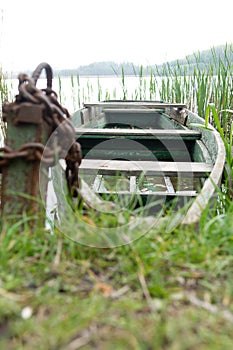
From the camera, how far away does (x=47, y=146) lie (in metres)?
1.28

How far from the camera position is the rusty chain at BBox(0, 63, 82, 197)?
1208 mm

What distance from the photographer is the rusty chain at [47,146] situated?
3.96 ft

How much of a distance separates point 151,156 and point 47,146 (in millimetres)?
1943

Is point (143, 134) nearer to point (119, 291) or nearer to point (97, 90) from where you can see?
point (119, 291)

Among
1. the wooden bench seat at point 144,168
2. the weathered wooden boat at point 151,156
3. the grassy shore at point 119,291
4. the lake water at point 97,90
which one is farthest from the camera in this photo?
the lake water at point 97,90

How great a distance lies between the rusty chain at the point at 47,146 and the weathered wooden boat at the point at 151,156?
0.44 ft

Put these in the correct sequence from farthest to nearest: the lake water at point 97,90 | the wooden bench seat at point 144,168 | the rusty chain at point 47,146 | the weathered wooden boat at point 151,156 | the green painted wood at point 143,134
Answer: the lake water at point 97,90 < the green painted wood at point 143,134 < the wooden bench seat at point 144,168 < the weathered wooden boat at point 151,156 < the rusty chain at point 47,146

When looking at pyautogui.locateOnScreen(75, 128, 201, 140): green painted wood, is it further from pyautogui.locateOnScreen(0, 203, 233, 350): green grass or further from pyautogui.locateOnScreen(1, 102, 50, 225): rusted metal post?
pyautogui.locateOnScreen(0, 203, 233, 350): green grass

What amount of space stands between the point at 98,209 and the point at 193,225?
0.97 ft

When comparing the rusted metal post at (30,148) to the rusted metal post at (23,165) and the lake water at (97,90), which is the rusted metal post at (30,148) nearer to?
the rusted metal post at (23,165)

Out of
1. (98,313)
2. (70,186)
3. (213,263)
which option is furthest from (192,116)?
(98,313)

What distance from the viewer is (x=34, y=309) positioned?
0.88 meters

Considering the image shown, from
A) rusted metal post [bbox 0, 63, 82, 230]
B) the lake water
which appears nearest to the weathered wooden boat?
rusted metal post [bbox 0, 63, 82, 230]

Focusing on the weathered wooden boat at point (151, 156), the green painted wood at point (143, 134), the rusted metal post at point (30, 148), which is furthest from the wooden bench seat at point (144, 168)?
the rusted metal post at point (30, 148)
